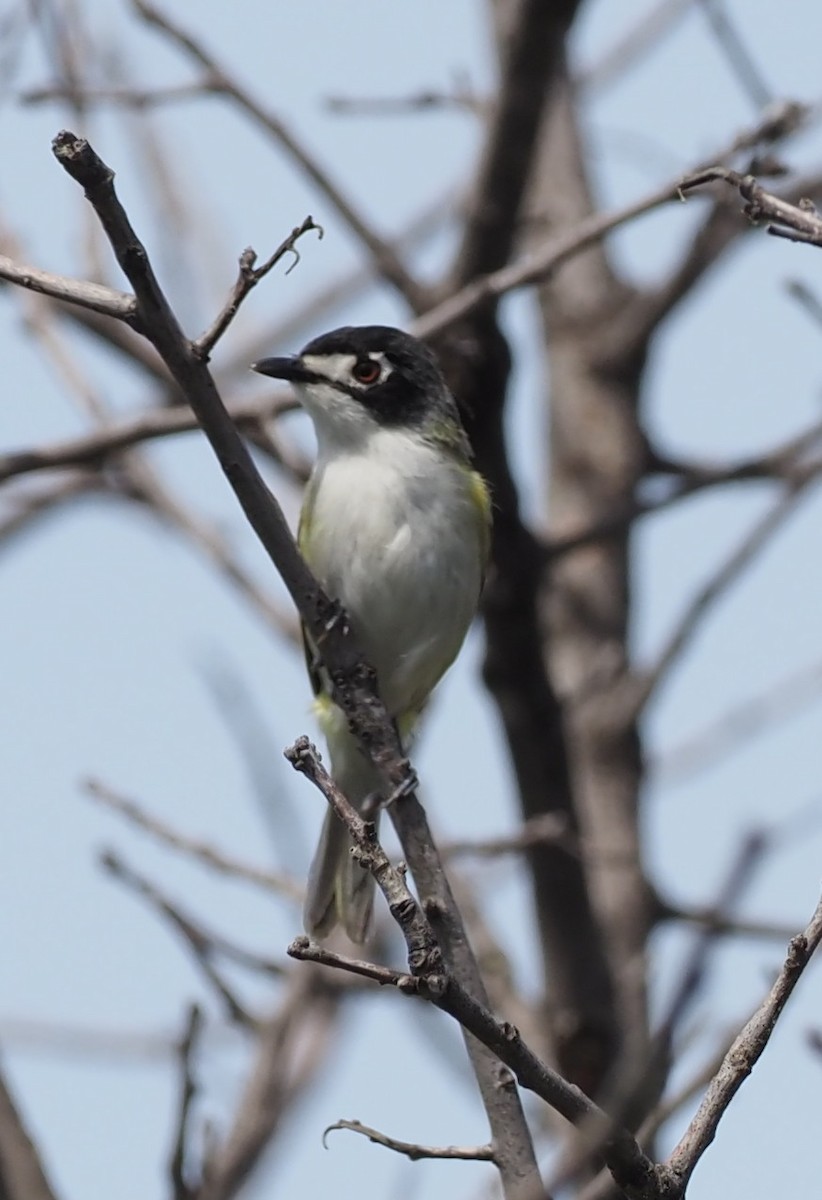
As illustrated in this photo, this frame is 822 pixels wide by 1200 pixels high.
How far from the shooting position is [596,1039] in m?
6.11

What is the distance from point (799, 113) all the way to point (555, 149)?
13.0ft

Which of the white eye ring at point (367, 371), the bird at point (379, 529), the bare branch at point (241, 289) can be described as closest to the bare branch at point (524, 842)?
the bird at point (379, 529)

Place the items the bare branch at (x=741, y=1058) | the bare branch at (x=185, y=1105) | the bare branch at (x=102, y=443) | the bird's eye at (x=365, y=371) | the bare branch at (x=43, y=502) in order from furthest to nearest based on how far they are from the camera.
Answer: the bare branch at (x=43, y=502), the bird's eye at (x=365, y=371), the bare branch at (x=102, y=443), the bare branch at (x=185, y=1105), the bare branch at (x=741, y=1058)

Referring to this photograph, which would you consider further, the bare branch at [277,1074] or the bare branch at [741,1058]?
the bare branch at [277,1074]

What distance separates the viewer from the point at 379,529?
5.67 m

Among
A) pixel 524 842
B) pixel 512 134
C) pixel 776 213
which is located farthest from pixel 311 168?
pixel 776 213

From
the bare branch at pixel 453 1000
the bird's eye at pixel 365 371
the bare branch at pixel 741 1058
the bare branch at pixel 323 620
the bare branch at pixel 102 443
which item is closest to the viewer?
the bare branch at pixel 453 1000

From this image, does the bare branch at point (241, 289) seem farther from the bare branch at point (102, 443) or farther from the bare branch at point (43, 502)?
the bare branch at point (43, 502)

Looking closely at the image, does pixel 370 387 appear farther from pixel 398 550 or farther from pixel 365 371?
pixel 398 550

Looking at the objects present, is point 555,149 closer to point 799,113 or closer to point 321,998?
point 799,113

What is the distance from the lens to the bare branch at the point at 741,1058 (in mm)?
2660

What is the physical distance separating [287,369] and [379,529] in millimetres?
577

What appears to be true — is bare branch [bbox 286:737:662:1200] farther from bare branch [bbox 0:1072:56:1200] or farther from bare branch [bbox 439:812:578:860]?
bare branch [bbox 439:812:578:860]

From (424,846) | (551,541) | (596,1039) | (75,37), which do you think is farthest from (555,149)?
(424,846)
